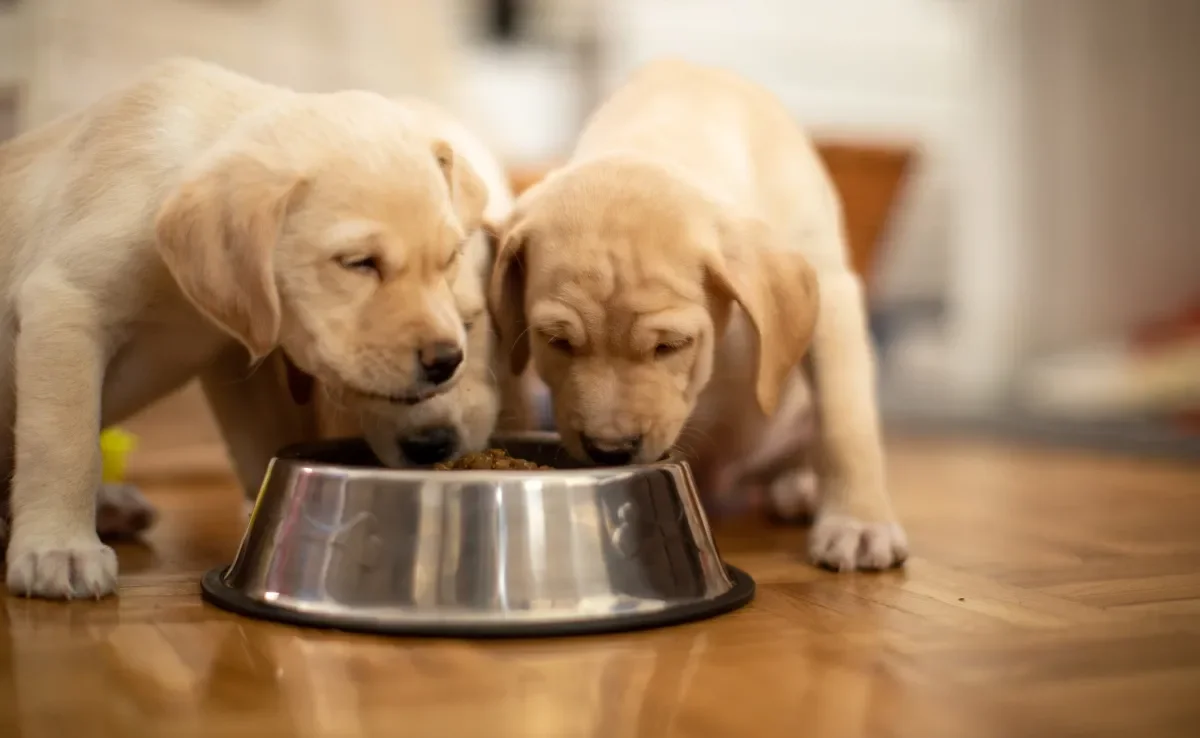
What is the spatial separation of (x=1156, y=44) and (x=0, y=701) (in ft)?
20.4

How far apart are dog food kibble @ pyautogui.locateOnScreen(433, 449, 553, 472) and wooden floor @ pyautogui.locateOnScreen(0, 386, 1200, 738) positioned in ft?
1.39

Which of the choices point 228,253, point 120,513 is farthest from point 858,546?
point 120,513

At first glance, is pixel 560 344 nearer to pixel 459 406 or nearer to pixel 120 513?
pixel 459 406

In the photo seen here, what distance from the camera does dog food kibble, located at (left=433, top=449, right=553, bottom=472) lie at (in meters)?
2.06

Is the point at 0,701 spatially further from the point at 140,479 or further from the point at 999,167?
the point at 999,167

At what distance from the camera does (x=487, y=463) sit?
207cm

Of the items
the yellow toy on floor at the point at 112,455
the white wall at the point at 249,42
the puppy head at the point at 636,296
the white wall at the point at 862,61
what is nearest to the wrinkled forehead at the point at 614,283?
the puppy head at the point at 636,296

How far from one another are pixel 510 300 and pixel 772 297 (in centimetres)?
50

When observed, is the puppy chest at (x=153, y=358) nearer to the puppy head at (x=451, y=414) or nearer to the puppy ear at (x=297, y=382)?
the puppy ear at (x=297, y=382)

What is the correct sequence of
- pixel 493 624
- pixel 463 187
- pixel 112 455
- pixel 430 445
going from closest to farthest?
pixel 493 624, pixel 430 445, pixel 463 187, pixel 112 455

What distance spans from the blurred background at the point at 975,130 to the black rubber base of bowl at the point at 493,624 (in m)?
3.65

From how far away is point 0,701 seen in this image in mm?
1408

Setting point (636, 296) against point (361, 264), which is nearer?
point (361, 264)

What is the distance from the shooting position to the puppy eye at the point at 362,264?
1944 millimetres
